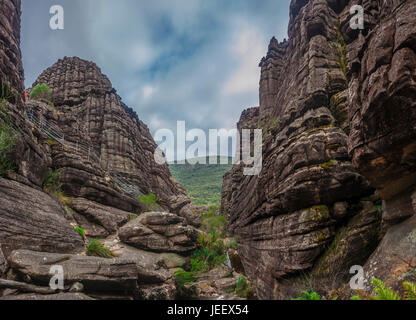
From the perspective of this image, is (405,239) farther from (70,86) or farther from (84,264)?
(70,86)

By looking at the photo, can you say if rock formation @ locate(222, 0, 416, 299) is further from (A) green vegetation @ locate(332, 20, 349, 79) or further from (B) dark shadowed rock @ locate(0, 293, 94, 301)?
(B) dark shadowed rock @ locate(0, 293, 94, 301)

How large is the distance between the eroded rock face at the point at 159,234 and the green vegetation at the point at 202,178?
92.2 meters

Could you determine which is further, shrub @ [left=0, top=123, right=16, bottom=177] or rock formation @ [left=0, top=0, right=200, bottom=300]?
shrub @ [left=0, top=123, right=16, bottom=177]

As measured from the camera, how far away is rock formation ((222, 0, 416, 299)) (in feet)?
18.1

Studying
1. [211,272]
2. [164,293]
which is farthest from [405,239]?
[211,272]

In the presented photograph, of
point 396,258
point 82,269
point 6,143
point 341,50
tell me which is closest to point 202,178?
point 341,50

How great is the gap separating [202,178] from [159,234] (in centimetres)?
13957

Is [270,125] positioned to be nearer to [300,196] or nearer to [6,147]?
[300,196]

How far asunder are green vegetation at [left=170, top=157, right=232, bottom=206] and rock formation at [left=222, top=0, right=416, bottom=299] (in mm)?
93864

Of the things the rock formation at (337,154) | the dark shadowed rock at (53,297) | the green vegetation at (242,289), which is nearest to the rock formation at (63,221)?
the dark shadowed rock at (53,297)

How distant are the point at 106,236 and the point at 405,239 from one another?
15241 mm

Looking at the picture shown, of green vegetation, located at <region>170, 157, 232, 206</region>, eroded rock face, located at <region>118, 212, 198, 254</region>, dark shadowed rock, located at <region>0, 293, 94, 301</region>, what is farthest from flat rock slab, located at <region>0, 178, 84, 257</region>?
green vegetation, located at <region>170, 157, 232, 206</region>

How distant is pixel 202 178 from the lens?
153 m

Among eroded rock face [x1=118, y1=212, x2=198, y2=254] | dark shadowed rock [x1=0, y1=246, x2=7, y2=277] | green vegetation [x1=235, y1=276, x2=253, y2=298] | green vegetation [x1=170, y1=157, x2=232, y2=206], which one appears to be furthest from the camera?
green vegetation [x1=170, y1=157, x2=232, y2=206]
